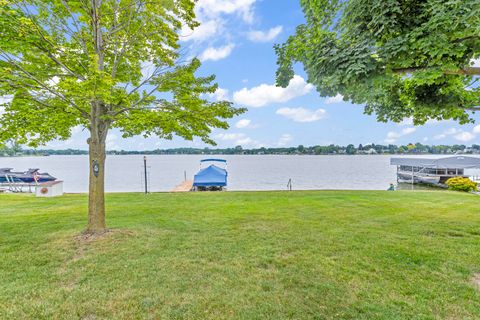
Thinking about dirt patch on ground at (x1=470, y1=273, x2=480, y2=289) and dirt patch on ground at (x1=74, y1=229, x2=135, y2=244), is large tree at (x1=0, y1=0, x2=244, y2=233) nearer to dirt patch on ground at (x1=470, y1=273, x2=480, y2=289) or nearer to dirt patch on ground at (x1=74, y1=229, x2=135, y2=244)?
dirt patch on ground at (x1=74, y1=229, x2=135, y2=244)

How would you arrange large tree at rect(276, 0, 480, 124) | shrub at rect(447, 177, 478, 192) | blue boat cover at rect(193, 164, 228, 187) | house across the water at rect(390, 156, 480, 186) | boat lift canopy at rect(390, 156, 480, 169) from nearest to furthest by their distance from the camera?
large tree at rect(276, 0, 480, 124) < shrub at rect(447, 177, 478, 192) < blue boat cover at rect(193, 164, 228, 187) < boat lift canopy at rect(390, 156, 480, 169) < house across the water at rect(390, 156, 480, 186)

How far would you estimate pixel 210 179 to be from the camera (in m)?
19.1

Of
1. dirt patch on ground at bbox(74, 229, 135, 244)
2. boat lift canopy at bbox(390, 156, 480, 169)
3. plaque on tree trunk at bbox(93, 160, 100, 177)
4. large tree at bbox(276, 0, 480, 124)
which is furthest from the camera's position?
boat lift canopy at bbox(390, 156, 480, 169)

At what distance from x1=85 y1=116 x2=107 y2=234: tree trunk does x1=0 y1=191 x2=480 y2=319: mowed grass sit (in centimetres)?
39

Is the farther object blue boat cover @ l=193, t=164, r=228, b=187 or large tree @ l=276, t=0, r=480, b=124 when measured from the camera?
blue boat cover @ l=193, t=164, r=228, b=187

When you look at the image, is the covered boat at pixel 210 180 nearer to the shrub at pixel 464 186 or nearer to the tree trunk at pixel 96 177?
the tree trunk at pixel 96 177

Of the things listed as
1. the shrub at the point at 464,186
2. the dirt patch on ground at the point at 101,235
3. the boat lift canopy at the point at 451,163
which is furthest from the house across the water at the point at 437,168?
the dirt patch on ground at the point at 101,235

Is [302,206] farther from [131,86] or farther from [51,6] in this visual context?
[51,6]

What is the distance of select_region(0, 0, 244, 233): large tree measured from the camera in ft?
14.7

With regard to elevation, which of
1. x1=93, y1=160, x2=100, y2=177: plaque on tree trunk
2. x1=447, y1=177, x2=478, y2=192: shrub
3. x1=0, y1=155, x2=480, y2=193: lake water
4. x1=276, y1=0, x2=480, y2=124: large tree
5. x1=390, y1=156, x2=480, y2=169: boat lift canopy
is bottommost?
x1=0, y1=155, x2=480, y2=193: lake water

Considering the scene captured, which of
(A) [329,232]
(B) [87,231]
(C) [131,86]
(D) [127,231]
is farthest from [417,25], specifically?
(B) [87,231]

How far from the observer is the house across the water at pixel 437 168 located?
2328 centimetres

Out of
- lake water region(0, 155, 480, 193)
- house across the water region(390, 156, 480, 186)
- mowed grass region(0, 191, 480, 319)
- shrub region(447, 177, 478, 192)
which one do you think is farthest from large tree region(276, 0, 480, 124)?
house across the water region(390, 156, 480, 186)

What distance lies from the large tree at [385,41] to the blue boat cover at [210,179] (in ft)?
49.1
